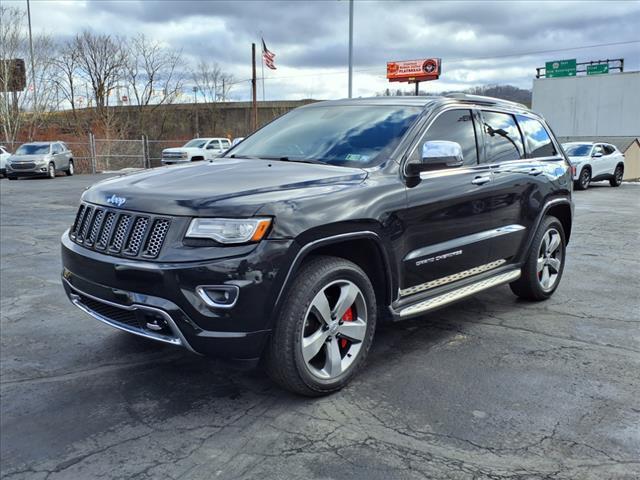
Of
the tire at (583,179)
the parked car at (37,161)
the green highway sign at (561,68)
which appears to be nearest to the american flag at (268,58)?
the parked car at (37,161)

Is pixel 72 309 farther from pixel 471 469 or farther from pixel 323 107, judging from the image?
pixel 471 469

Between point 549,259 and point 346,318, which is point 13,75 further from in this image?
point 346,318

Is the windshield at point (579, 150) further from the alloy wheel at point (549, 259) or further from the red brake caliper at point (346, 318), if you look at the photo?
the red brake caliper at point (346, 318)

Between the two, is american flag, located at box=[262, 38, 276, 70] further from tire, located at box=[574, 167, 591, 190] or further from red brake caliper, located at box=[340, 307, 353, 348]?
red brake caliper, located at box=[340, 307, 353, 348]

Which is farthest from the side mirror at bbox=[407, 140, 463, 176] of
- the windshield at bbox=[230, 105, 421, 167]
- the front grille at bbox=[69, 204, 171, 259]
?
the front grille at bbox=[69, 204, 171, 259]

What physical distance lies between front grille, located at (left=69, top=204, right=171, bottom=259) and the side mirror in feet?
5.65

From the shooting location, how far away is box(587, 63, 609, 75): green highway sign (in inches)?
2025

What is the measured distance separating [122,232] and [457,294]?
244 centimetres

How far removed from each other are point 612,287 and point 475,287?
8.55 feet

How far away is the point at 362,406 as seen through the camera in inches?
133

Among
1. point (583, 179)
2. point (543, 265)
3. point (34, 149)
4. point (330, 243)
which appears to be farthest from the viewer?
point (34, 149)

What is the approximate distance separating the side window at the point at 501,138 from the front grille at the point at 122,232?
2.84 m

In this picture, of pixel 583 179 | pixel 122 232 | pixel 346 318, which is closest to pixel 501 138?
pixel 346 318

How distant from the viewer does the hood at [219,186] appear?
3039 millimetres
